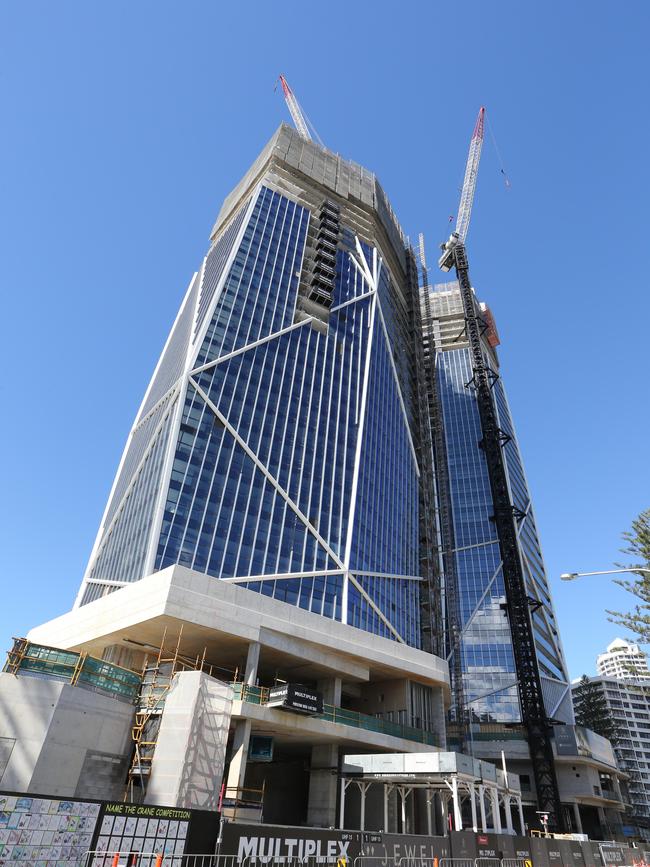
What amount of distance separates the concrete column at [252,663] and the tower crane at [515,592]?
172ft

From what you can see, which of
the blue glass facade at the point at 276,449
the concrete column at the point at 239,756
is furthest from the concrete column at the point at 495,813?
the blue glass facade at the point at 276,449

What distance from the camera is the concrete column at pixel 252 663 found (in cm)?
3822

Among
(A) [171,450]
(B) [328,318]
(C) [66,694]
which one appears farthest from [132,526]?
(B) [328,318]

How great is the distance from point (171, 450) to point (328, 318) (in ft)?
114

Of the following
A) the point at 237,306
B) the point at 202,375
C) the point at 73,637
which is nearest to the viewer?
the point at 73,637

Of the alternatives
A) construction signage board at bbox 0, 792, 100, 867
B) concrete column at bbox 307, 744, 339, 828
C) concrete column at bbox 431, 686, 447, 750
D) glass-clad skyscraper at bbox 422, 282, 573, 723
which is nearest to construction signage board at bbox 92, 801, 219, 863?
Result: construction signage board at bbox 0, 792, 100, 867

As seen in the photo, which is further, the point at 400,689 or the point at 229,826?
→ the point at 400,689

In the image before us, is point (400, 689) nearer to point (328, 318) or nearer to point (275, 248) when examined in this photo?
point (328, 318)

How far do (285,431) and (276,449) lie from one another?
307cm

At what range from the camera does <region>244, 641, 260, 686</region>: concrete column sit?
1505 inches

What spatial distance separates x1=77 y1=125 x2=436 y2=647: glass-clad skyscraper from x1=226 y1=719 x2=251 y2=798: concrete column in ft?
44.5

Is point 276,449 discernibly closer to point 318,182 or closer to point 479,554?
point 318,182

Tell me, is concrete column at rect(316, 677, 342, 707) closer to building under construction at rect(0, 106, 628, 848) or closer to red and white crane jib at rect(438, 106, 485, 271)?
building under construction at rect(0, 106, 628, 848)

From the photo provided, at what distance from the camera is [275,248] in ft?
255
